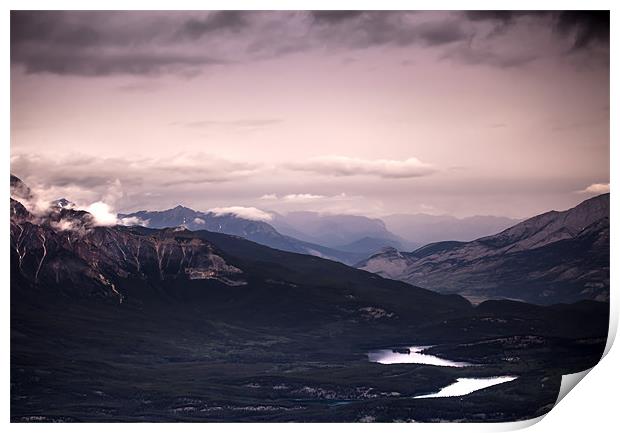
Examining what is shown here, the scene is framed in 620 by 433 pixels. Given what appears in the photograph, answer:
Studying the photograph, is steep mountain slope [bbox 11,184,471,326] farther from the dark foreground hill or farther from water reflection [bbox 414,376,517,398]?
water reflection [bbox 414,376,517,398]

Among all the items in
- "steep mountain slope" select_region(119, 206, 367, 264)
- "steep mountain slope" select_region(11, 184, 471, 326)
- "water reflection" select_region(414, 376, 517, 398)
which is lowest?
"water reflection" select_region(414, 376, 517, 398)

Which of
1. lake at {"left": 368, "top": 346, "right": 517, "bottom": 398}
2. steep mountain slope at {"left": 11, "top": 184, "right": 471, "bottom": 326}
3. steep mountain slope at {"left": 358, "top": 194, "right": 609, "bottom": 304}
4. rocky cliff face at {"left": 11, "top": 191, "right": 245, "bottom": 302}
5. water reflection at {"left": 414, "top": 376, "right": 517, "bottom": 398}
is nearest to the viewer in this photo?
steep mountain slope at {"left": 358, "top": 194, "right": 609, "bottom": 304}

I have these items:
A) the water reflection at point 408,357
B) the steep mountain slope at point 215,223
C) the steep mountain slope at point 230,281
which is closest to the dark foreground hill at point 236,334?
the steep mountain slope at point 230,281

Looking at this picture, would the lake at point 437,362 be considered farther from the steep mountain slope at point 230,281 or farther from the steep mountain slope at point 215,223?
the steep mountain slope at point 215,223

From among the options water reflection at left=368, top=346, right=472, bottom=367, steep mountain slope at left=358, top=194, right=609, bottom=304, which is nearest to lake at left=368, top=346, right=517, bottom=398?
water reflection at left=368, top=346, right=472, bottom=367

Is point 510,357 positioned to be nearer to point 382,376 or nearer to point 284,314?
point 382,376

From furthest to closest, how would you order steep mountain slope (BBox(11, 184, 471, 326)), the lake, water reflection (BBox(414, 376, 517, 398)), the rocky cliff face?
steep mountain slope (BBox(11, 184, 471, 326))
the rocky cliff face
the lake
water reflection (BBox(414, 376, 517, 398))
